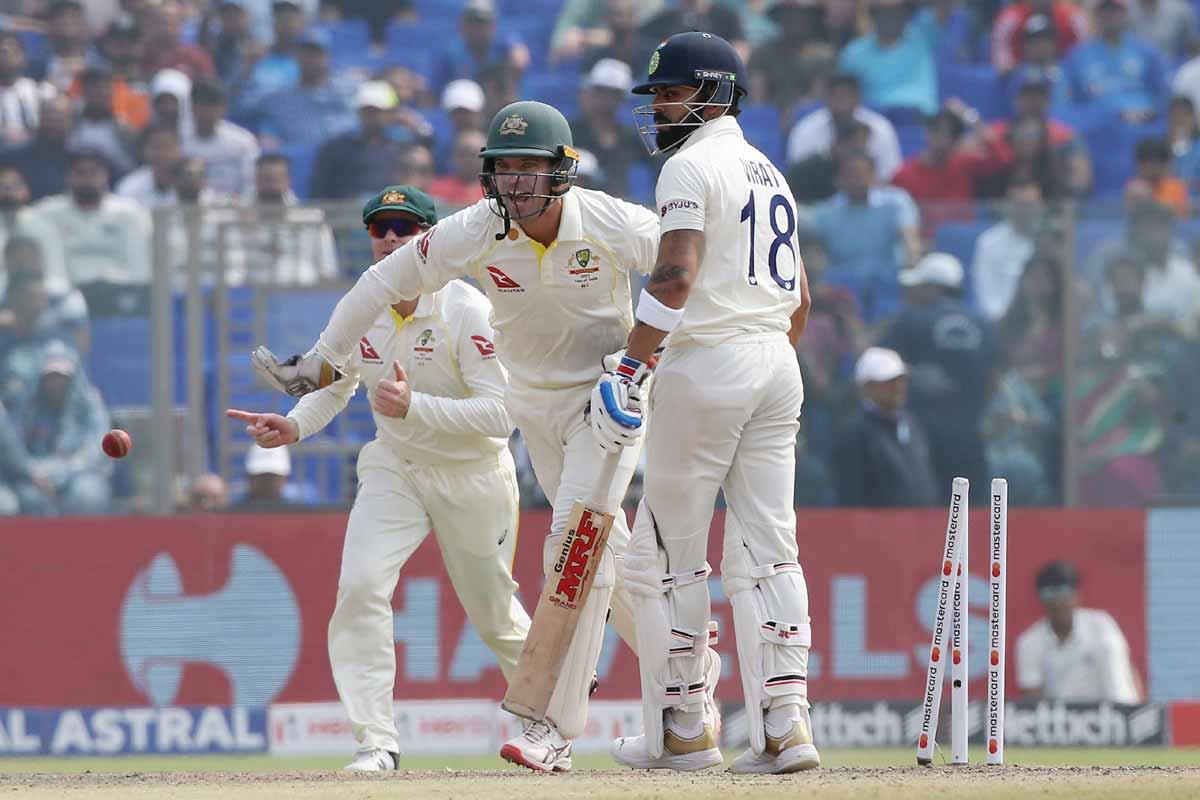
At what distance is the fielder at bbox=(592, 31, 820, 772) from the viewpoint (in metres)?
6.05

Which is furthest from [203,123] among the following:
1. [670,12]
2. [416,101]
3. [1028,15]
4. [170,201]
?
[1028,15]

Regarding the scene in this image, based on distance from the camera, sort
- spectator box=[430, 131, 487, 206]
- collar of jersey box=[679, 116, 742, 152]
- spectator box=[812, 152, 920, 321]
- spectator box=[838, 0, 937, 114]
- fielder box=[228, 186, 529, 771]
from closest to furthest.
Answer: collar of jersey box=[679, 116, 742, 152] < fielder box=[228, 186, 529, 771] < spectator box=[812, 152, 920, 321] < spectator box=[430, 131, 487, 206] < spectator box=[838, 0, 937, 114]

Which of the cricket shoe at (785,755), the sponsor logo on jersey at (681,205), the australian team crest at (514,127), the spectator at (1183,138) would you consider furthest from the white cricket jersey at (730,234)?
the spectator at (1183,138)

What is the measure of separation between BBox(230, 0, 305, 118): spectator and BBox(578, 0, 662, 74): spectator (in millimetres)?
1996

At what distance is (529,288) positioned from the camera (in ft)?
21.6

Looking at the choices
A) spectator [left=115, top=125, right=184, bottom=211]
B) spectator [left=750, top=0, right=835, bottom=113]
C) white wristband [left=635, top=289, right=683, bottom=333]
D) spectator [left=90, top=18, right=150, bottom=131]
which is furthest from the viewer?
spectator [left=750, top=0, right=835, bottom=113]

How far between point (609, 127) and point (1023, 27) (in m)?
3.87

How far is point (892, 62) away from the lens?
1504 cm

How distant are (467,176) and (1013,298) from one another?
4.21 metres

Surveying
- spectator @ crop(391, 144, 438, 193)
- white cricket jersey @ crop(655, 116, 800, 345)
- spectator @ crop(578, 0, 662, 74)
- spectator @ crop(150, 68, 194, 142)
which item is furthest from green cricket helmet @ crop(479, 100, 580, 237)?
spectator @ crop(578, 0, 662, 74)

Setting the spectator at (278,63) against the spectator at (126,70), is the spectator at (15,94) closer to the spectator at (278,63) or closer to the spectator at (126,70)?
the spectator at (126,70)

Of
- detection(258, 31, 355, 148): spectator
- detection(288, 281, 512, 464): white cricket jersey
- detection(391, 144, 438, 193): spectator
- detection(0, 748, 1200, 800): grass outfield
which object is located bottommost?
detection(0, 748, 1200, 800): grass outfield

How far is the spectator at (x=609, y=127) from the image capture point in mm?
13305

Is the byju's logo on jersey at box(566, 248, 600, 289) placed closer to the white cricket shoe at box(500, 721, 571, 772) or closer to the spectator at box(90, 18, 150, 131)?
the white cricket shoe at box(500, 721, 571, 772)
